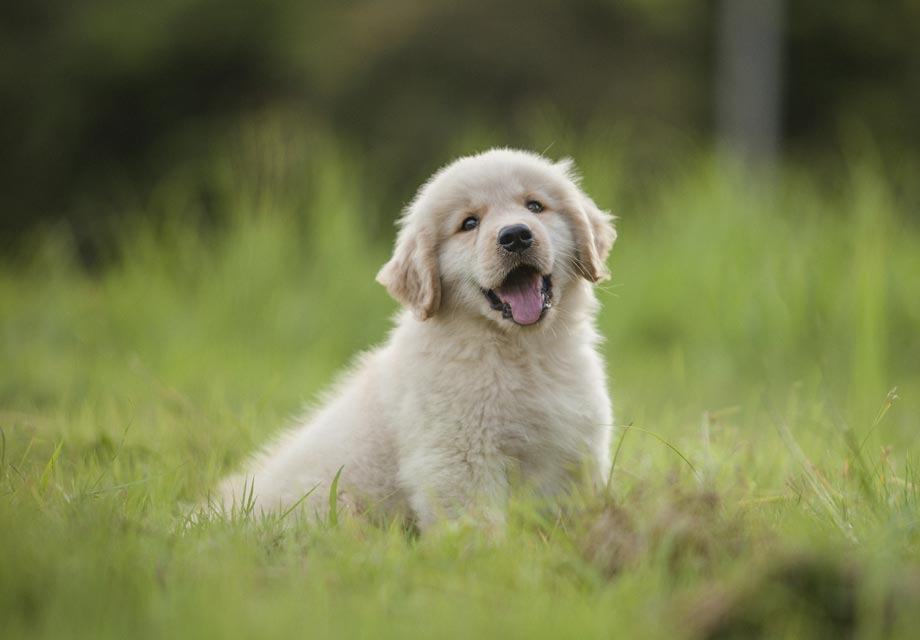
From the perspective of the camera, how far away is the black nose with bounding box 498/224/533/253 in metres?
3.37

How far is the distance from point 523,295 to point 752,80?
15084mm

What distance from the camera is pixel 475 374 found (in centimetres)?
336

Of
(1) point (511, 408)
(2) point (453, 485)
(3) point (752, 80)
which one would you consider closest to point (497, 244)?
(1) point (511, 408)

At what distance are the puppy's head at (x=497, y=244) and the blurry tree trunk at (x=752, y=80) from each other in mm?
13329

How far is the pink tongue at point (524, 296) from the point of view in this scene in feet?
11.2

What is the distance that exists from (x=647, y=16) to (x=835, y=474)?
19.0 meters

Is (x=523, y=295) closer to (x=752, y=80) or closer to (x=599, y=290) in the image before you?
(x=599, y=290)

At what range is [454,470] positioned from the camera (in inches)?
126

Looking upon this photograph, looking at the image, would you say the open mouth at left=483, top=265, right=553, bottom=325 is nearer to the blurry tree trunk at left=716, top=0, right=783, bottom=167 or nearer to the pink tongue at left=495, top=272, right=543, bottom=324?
the pink tongue at left=495, top=272, right=543, bottom=324

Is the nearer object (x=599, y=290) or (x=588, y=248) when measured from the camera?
(x=588, y=248)

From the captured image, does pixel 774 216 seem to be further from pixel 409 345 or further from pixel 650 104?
pixel 650 104

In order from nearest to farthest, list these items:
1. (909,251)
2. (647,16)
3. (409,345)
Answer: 1. (409,345)
2. (909,251)
3. (647,16)

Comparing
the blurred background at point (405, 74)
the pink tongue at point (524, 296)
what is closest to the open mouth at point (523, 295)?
the pink tongue at point (524, 296)

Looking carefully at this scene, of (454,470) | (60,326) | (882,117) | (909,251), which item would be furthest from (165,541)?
(882,117)
